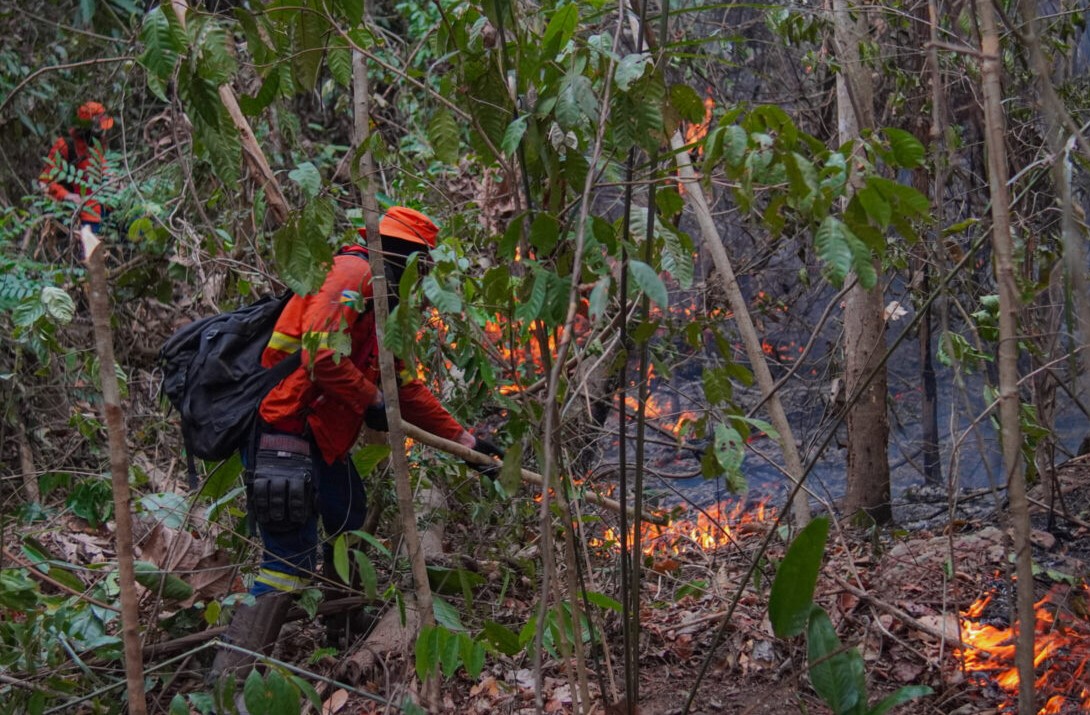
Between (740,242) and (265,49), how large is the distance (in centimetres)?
573

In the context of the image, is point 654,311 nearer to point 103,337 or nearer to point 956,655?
point 956,655

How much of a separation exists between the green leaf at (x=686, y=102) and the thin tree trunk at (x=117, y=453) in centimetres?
138

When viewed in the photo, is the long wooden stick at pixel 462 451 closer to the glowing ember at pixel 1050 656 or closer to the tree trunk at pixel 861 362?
the glowing ember at pixel 1050 656

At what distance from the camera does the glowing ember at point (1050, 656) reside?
3.16m

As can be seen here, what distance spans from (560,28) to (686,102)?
360 mm

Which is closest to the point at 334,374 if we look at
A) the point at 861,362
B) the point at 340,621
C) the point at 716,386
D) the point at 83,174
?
the point at 340,621

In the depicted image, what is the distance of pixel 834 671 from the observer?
2.46 m

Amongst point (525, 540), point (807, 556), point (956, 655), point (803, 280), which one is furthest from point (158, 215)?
point (956, 655)

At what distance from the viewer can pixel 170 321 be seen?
6445 millimetres

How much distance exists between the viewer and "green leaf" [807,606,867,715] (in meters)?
2.45

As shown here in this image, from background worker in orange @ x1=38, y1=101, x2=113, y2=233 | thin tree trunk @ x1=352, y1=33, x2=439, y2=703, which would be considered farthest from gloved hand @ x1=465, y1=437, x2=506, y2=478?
background worker in orange @ x1=38, y1=101, x2=113, y2=233

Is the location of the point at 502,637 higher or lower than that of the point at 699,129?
lower

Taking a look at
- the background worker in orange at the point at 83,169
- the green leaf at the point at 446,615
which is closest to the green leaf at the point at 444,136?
the green leaf at the point at 446,615

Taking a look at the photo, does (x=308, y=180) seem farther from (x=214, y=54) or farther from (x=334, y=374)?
(x=334, y=374)
